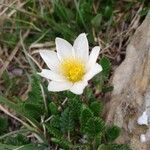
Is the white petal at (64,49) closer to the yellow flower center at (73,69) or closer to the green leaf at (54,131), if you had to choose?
the yellow flower center at (73,69)

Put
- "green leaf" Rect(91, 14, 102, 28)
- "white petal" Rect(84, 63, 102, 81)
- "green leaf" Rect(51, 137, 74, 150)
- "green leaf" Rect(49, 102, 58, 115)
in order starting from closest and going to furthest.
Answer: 1. "white petal" Rect(84, 63, 102, 81)
2. "green leaf" Rect(51, 137, 74, 150)
3. "green leaf" Rect(49, 102, 58, 115)
4. "green leaf" Rect(91, 14, 102, 28)

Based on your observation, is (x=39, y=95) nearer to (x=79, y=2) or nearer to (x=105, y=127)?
(x=105, y=127)

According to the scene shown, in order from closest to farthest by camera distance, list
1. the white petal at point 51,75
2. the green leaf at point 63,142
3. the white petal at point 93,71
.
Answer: the white petal at point 93,71 → the white petal at point 51,75 → the green leaf at point 63,142

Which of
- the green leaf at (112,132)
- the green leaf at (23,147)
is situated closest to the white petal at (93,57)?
the green leaf at (112,132)


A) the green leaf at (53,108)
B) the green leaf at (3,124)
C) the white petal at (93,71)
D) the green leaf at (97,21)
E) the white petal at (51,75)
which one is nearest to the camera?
the white petal at (93,71)

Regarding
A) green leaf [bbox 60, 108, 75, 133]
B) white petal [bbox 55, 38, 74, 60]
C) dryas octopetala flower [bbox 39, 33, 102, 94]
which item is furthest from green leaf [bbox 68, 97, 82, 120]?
white petal [bbox 55, 38, 74, 60]

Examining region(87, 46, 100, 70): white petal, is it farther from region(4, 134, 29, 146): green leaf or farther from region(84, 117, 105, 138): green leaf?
region(4, 134, 29, 146): green leaf
